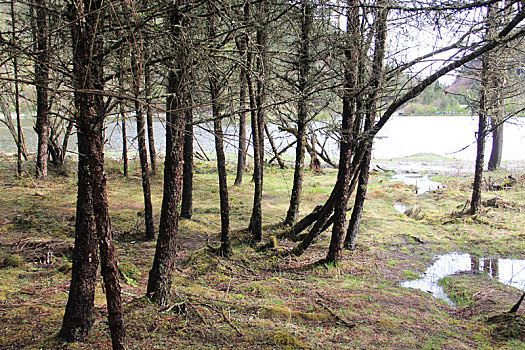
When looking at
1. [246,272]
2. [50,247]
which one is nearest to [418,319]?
[246,272]

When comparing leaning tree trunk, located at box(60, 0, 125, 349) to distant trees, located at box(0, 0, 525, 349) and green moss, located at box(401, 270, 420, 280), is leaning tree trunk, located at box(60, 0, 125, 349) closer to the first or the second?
distant trees, located at box(0, 0, 525, 349)

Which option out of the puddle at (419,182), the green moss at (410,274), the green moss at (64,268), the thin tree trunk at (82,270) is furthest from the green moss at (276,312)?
the puddle at (419,182)

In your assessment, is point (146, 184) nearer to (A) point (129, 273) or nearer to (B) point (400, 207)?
(A) point (129, 273)

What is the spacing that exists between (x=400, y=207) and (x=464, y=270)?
6943mm

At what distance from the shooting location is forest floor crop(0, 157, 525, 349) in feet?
14.3

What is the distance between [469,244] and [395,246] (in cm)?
204

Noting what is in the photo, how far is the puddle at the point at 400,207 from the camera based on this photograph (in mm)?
14653

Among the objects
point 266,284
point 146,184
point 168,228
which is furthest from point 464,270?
point 146,184

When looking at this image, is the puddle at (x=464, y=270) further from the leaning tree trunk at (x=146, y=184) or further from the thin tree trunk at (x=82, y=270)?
the thin tree trunk at (x=82, y=270)

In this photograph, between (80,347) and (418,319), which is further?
(418,319)

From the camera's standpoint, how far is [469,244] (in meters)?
10.2

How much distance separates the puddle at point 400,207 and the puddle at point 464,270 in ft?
17.0

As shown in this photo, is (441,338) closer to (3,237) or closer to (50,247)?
(50,247)

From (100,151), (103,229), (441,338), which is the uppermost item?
(100,151)
